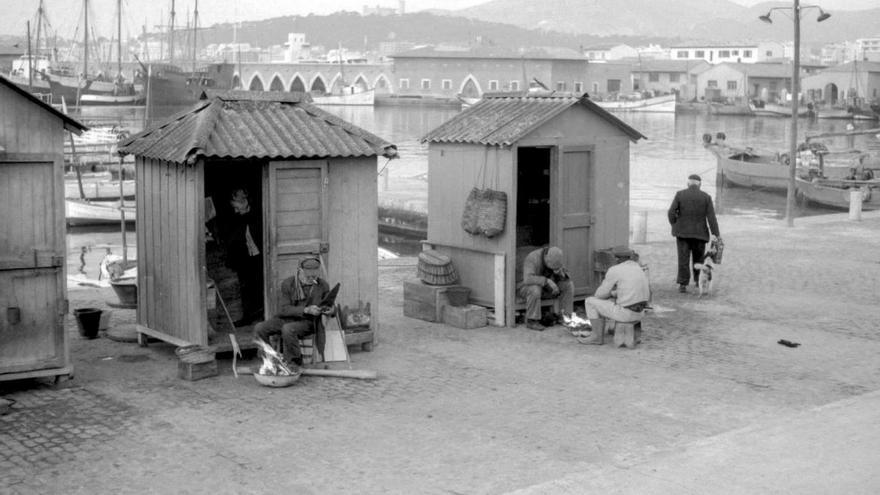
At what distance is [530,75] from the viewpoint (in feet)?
450

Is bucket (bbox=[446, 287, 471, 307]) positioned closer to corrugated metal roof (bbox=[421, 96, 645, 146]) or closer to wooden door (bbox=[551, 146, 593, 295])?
wooden door (bbox=[551, 146, 593, 295])

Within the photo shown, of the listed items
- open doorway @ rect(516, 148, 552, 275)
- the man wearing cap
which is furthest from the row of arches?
the man wearing cap

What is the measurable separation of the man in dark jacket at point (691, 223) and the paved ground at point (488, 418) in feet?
6.20

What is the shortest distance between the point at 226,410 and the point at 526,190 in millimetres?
7421

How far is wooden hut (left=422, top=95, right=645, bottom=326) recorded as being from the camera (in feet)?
47.6

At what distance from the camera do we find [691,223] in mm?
16828

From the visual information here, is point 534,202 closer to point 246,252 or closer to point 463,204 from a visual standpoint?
point 463,204

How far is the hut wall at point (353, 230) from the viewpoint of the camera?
1283 cm

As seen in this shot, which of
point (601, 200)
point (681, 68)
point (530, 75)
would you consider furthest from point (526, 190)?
point (681, 68)

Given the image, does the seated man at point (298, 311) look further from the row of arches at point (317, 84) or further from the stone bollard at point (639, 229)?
the row of arches at point (317, 84)

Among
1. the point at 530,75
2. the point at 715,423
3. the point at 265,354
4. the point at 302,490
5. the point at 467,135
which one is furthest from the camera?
the point at 530,75

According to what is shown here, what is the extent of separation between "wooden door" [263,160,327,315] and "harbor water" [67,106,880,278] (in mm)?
6456

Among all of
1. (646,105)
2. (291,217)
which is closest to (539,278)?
(291,217)

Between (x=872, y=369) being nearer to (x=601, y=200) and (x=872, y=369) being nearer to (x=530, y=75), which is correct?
(x=601, y=200)
